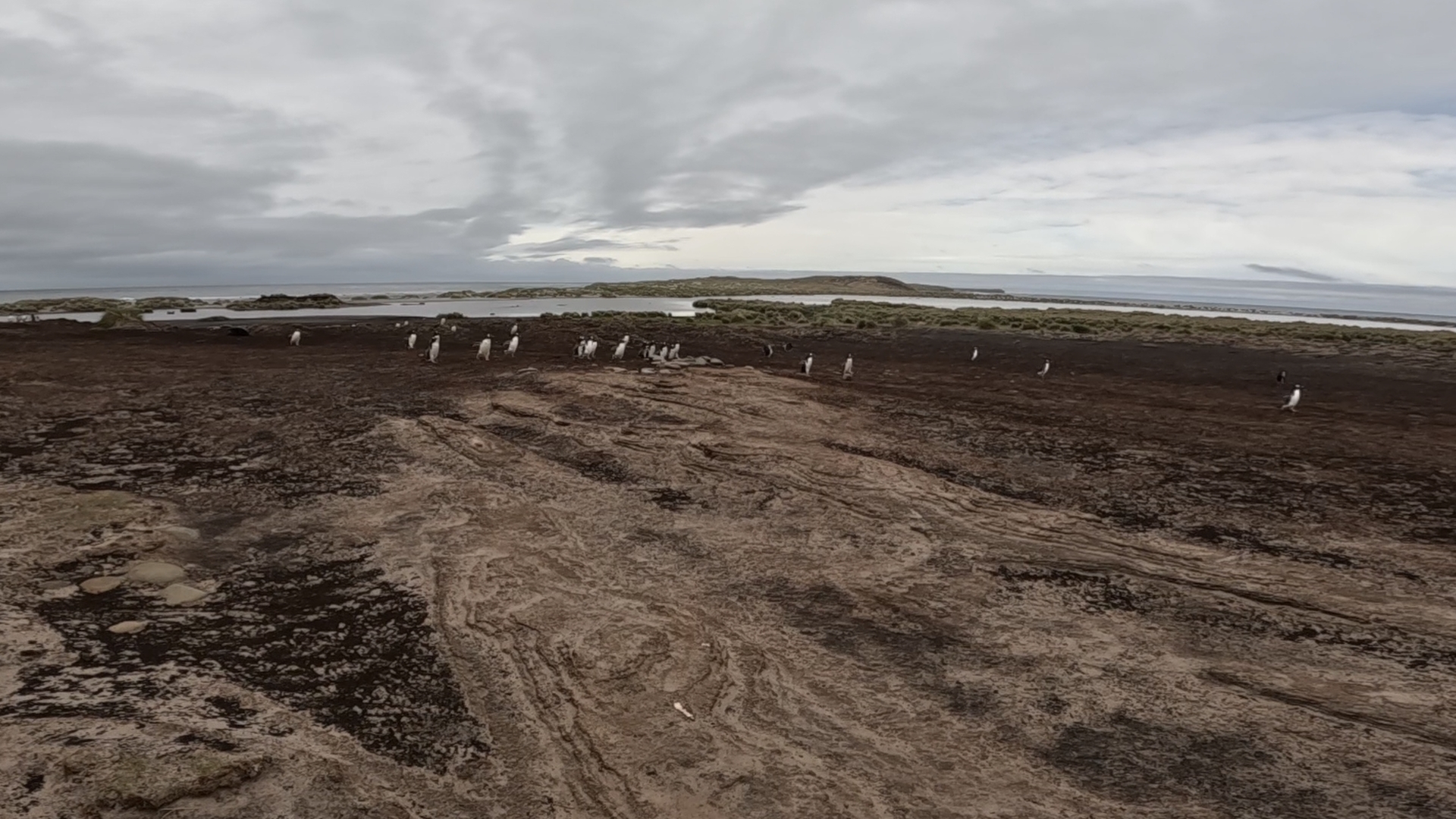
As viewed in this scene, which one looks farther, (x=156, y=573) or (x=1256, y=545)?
(x=1256, y=545)

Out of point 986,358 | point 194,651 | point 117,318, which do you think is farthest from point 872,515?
point 117,318

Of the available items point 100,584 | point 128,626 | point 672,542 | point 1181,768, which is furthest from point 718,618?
point 100,584

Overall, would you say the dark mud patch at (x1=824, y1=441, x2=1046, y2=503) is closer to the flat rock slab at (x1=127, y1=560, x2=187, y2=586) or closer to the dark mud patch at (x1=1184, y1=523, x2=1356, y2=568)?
the dark mud patch at (x1=1184, y1=523, x2=1356, y2=568)

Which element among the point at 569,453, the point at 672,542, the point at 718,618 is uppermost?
the point at 569,453

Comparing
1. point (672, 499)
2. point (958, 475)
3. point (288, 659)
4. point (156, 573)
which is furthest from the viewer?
point (958, 475)

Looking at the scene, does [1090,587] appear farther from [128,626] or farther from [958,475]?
[128,626]

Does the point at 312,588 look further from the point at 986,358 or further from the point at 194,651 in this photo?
the point at 986,358

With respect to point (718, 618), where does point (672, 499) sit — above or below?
above
